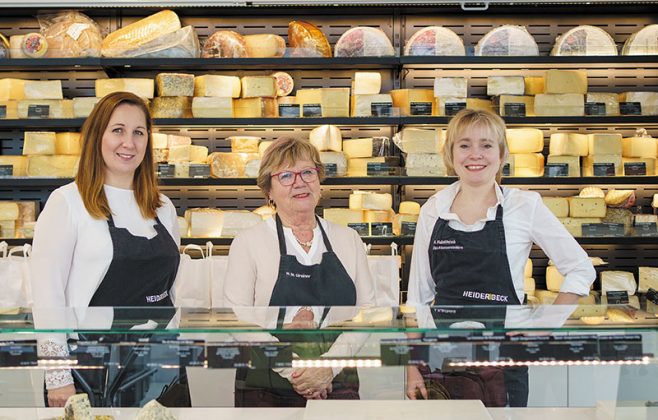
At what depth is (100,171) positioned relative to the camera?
7.89ft

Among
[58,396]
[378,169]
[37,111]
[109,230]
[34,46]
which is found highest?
[34,46]

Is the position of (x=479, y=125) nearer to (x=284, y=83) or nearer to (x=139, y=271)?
(x=139, y=271)

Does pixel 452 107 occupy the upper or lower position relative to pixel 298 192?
upper

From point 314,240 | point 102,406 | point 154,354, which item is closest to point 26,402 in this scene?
point 102,406

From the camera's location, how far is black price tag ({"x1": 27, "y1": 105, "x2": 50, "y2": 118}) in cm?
468

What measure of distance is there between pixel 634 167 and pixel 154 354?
384cm

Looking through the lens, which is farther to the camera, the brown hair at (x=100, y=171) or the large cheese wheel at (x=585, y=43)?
the large cheese wheel at (x=585, y=43)

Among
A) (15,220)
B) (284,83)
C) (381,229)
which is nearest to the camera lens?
(381,229)

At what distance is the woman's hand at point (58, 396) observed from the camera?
1.65 metres

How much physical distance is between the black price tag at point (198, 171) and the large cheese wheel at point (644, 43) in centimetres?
259

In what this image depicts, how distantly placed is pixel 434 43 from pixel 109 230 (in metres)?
2.83

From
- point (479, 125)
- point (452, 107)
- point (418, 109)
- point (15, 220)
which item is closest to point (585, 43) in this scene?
point (452, 107)

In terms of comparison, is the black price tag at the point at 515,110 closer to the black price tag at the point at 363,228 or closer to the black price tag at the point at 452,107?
the black price tag at the point at 452,107

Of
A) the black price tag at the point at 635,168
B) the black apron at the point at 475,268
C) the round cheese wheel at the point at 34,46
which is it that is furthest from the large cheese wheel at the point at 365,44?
the black apron at the point at 475,268
